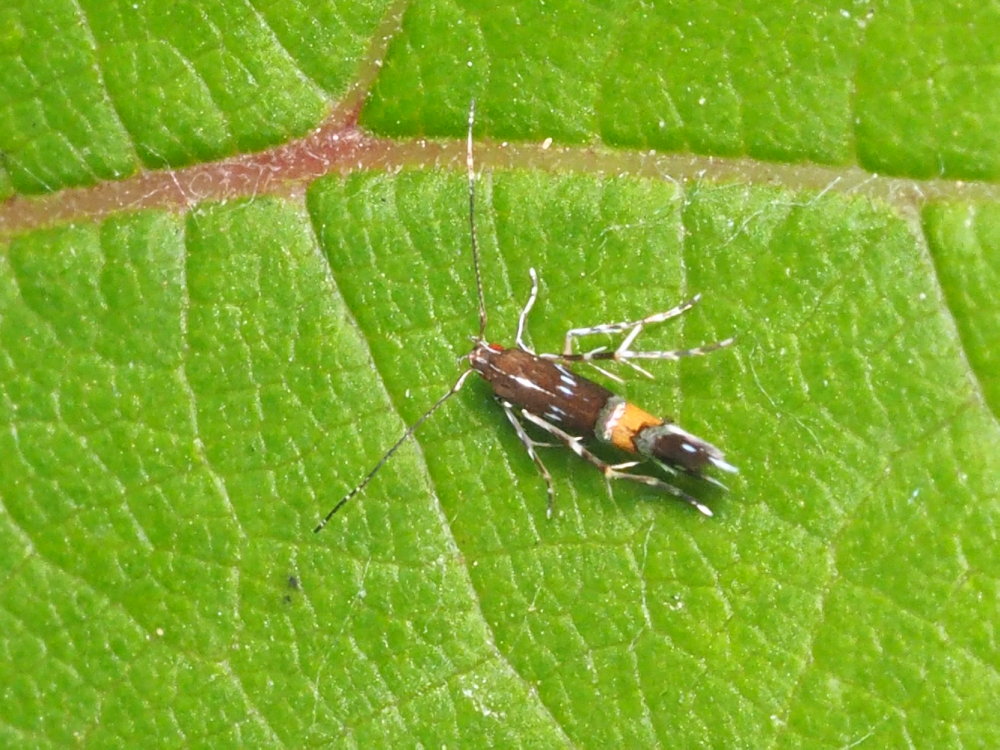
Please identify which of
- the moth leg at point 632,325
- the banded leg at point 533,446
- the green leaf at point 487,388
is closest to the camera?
the green leaf at point 487,388

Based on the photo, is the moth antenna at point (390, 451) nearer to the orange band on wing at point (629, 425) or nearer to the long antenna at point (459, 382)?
the long antenna at point (459, 382)

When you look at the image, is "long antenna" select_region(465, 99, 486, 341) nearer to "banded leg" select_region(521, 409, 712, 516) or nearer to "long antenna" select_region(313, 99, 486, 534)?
"long antenna" select_region(313, 99, 486, 534)

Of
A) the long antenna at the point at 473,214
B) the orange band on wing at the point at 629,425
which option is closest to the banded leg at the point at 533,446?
the orange band on wing at the point at 629,425

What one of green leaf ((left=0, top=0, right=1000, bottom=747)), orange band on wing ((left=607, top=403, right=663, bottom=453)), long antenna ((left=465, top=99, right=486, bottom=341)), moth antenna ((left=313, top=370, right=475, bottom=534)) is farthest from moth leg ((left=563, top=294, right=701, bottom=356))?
moth antenna ((left=313, top=370, right=475, bottom=534))

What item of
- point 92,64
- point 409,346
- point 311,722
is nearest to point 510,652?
point 311,722

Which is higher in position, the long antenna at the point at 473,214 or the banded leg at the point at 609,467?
the long antenna at the point at 473,214

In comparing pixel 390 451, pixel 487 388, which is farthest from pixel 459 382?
pixel 390 451

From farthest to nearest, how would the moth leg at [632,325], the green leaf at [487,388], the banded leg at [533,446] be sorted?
1. the banded leg at [533,446]
2. the moth leg at [632,325]
3. the green leaf at [487,388]

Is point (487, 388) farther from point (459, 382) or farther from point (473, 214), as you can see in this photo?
point (473, 214)
